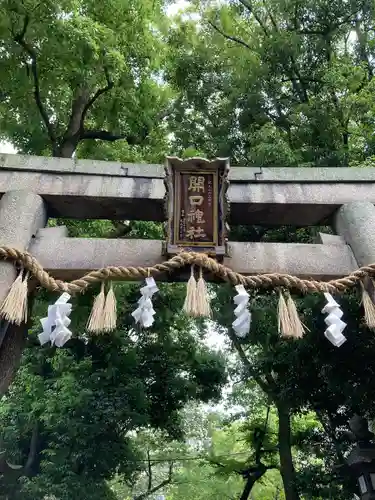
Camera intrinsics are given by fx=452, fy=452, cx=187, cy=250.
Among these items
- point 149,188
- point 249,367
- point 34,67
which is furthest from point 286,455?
point 34,67

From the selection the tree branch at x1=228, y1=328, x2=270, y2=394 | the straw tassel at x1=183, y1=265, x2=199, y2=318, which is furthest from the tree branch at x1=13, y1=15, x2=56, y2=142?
the tree branch at x1=228, y1=328, x2=270, y2=394

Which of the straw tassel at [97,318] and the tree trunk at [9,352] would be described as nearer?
the straw tassel at [97,318]

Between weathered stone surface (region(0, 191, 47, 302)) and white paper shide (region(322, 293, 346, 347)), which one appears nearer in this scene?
white paper shide (region(322, 293, 346, 347))

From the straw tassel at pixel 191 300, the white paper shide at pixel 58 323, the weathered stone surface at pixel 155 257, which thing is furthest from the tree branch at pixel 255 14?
the white paper shide at pixel 58 323

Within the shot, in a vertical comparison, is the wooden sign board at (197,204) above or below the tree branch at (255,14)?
below

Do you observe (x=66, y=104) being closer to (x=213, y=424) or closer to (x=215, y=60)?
(x=215, y=60)

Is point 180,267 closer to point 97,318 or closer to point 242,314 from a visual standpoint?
point 242,314

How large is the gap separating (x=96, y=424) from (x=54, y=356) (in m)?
1.43

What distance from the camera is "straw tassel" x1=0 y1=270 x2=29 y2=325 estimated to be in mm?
2746

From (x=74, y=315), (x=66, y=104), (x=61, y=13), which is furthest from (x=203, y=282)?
(x=66, y=104)

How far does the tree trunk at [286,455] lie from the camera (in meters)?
8.52

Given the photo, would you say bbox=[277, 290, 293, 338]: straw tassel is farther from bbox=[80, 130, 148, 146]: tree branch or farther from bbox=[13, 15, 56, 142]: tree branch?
bbox=[80, 130, 148, 146]: tree branch

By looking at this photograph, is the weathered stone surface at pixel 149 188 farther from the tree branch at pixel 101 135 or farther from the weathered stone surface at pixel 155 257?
the tree branch at pixel 101 135

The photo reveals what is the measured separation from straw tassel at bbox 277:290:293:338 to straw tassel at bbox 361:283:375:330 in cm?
51
